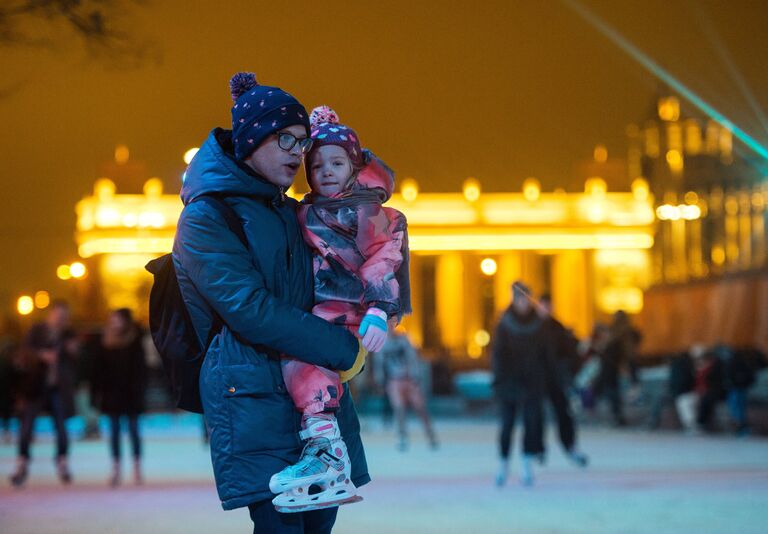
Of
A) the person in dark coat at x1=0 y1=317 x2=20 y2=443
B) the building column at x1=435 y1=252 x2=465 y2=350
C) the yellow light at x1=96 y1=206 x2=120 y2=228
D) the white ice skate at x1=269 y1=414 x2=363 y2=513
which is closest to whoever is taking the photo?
the white ice skate at x1=269 y1=414 x2=363 y2=513

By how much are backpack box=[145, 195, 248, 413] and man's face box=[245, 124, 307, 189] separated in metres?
0.40

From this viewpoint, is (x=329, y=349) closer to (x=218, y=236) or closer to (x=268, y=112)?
(x=218, y=236)

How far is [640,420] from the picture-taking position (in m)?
23.5

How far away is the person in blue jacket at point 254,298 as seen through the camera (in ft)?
12.3

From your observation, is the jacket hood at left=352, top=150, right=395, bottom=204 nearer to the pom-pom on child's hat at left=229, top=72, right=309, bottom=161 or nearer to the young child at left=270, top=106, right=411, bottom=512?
the young child at left=270, top=106, right=411, bottom=512

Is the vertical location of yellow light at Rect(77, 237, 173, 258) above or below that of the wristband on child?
above

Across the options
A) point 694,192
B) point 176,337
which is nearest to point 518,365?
point 176,337

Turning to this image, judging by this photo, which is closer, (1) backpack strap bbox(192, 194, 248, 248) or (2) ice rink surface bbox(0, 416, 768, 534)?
(1) backpack strap bbox(192, 194, 248, 248)

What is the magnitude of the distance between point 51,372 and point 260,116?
9854 millimetres

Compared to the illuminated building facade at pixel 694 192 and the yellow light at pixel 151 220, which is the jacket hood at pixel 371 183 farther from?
the yellow light at pixel 151 220

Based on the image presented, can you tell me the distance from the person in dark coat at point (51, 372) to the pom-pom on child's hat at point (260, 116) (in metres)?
9.56

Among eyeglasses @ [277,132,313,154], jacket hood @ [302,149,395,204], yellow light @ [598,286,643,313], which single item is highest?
yellow light @ [598,286,643,313]

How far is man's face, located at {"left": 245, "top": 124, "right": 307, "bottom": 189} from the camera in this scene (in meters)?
3.90

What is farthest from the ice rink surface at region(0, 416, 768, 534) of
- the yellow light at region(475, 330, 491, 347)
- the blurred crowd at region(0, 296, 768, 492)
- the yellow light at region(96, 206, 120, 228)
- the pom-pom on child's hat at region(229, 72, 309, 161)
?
the yellow light at region(96, 206, 120, 228)
